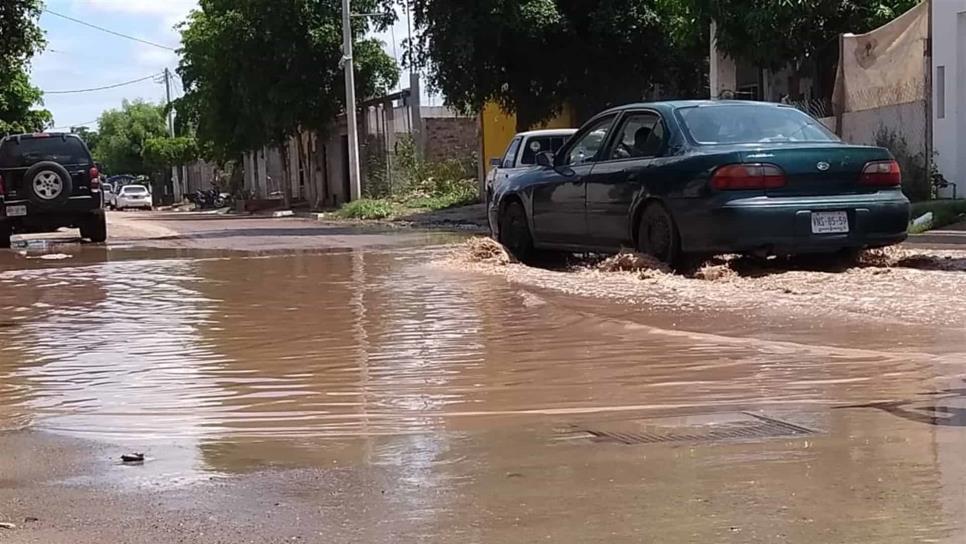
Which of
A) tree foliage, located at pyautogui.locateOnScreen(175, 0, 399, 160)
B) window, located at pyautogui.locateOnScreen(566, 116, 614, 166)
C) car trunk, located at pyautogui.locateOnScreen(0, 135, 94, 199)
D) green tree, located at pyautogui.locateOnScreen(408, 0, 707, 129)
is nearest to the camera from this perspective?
window, located at pyautogui.locateOnScreen(566, 116, 614, 166)

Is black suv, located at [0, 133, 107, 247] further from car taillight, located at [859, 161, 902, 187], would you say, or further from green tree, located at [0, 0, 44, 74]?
car taillight, located at [859, 161, 902, 187]

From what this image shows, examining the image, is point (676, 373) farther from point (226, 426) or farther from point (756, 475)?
point (226, 426)

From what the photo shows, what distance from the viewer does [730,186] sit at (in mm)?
8711

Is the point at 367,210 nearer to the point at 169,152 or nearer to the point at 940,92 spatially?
the point at 940,92

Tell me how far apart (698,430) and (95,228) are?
1578 centimetres

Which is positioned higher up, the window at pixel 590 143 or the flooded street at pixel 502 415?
the window at pixel 590 143

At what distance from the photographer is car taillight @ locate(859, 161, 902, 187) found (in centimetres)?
899

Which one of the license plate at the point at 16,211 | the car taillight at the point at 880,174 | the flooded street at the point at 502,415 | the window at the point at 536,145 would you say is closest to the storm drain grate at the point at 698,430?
the flooded street at the point at 502,415

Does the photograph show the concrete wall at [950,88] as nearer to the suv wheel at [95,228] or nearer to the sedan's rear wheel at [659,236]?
the sedan's rear wheel at [659,236]

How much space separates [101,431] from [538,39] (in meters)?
21.7

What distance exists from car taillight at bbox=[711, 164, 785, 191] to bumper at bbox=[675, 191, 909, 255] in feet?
0.35

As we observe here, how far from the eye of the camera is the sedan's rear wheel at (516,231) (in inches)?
471

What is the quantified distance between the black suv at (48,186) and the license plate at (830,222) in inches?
501

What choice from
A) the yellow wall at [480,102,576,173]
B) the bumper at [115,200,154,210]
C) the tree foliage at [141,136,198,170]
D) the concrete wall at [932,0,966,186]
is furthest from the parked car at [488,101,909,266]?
the tree foliage at [141,136,198,170]
